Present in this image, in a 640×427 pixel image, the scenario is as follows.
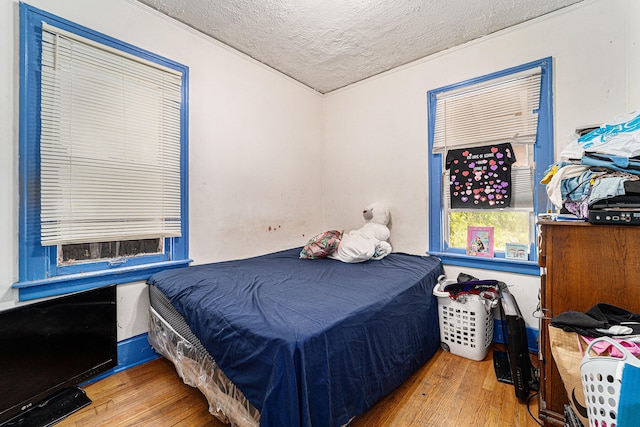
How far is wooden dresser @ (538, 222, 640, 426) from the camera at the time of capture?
112 centimetres

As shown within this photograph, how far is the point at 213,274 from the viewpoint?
1876 mm

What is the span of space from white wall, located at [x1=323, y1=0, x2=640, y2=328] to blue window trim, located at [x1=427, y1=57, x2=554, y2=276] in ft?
0.16

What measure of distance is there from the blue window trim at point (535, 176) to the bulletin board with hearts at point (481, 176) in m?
0.14

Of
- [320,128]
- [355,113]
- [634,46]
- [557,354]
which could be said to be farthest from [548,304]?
[320,128]

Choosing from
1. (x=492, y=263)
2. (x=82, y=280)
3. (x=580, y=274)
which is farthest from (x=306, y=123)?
(x=580, y=274)

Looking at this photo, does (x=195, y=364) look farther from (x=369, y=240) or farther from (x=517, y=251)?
(x=517, y=251)

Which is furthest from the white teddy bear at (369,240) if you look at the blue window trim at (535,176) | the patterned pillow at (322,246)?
the blue window trim at (535,176)

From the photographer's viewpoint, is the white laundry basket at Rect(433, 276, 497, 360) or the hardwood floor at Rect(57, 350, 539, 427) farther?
the white laundry basket at Rect(433, 276, 497, 360)

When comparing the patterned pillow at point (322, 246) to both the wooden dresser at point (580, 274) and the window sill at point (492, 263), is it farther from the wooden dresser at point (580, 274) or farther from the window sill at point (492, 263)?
the wooden dresser at point (580, 274)

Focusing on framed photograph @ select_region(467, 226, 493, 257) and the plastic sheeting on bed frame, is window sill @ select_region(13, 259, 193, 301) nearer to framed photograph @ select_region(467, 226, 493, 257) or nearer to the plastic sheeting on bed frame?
the plastic sheeting on bed frame

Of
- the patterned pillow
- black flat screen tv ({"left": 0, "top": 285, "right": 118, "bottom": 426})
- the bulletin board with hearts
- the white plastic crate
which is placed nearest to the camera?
black flat screen tv ({"left": 0, "top": 285, "right": 118, "bottom": 426})

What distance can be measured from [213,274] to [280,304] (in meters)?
0.77

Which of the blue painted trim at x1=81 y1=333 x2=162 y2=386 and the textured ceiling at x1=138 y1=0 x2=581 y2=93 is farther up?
the textured ceiling at x1=138 y1=0 x2=581 y2=93

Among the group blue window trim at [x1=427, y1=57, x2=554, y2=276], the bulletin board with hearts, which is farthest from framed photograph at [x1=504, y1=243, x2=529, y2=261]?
the bulletin board with hearts
